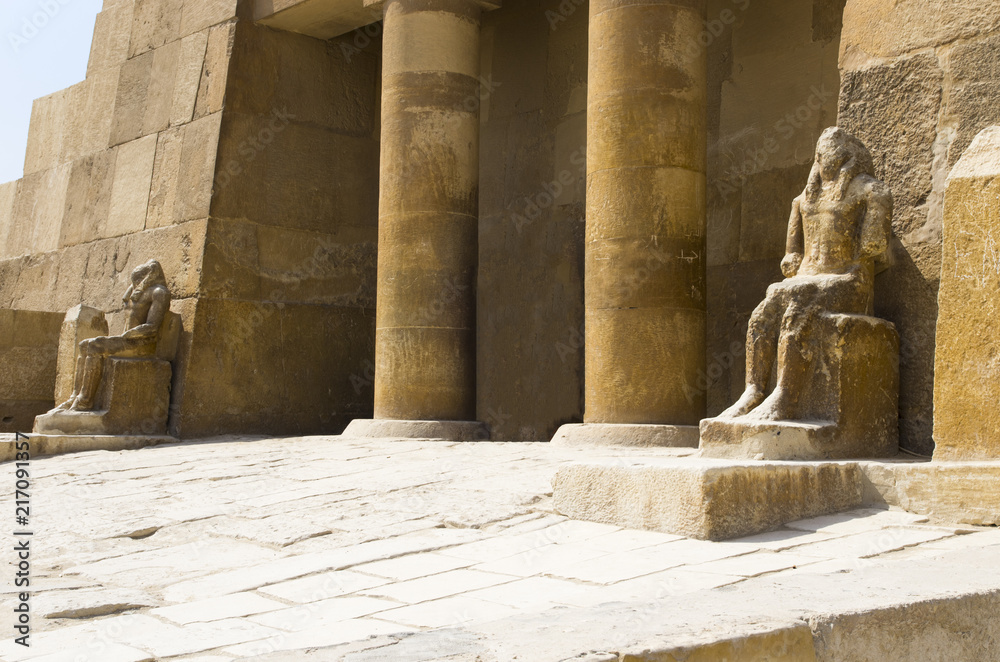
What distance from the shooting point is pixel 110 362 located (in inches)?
400

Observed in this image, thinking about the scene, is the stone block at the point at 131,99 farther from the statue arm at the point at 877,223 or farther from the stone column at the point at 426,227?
the statue arm at the point at 877,223

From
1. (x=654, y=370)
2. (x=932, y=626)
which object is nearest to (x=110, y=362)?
(x=654, y=370)

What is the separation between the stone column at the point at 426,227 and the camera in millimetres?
9609

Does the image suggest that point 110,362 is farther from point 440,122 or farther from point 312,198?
point 440,122

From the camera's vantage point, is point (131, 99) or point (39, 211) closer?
point (131, 99)

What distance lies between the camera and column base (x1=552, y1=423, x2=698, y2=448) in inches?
297

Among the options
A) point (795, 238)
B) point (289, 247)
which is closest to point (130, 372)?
point (289, 247)

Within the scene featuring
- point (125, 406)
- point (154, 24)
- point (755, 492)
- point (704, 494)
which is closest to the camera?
point (704, 494)

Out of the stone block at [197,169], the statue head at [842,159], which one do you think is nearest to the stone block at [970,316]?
the statue head at [842,159]

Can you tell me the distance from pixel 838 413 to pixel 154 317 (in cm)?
732

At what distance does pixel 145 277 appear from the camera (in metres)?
10.6

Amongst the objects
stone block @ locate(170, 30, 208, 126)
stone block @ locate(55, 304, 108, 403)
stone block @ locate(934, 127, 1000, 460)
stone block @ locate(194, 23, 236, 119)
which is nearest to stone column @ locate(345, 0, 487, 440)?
stone block @ locate(194, 23, 236, 119)

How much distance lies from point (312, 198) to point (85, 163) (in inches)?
145

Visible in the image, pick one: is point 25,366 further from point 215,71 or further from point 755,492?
point 755,492
